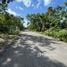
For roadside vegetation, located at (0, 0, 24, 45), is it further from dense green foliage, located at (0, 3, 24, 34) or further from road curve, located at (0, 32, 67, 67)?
road curve, located at (0, 32, 67, 67)

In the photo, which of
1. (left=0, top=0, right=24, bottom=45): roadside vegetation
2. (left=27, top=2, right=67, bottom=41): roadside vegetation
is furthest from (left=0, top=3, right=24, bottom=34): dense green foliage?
(left=27, top=2, right=67, bottom=41): roadside vegetation

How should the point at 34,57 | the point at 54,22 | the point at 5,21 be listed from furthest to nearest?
the point at 54,22 < the point at 5,21 < the point at 34,57

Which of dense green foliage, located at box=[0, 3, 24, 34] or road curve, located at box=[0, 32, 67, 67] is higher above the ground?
dense green foliage, located at box=[0, 3, 24, 34]

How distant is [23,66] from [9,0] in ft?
57.1

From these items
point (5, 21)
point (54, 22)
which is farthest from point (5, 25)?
point (54, 22)

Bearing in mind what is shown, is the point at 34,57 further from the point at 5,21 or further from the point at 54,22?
the point at 54,22

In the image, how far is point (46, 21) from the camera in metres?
71.4

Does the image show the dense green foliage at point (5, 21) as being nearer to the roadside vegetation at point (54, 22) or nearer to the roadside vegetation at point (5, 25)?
the roadside vegetation at point (5, 25)

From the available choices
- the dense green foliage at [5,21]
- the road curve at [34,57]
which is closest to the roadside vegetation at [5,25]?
the dense green foliage at [5,21]

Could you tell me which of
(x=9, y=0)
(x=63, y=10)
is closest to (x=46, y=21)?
(x=63, y=10)

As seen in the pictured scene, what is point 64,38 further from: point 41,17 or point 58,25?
point 41,17

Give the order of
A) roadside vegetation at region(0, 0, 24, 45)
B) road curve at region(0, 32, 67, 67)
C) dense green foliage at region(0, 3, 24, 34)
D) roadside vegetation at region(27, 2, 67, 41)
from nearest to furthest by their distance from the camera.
A: road curve at region(0, 32, 67, 67) → roadside vegetation at region(0, 0, 24, 45) → dense green foliage at region(0, 3, 24, 34) → roadside vegetation at region(27, 2, 67, 41)

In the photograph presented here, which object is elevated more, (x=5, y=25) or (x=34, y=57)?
(x=5, y=25)

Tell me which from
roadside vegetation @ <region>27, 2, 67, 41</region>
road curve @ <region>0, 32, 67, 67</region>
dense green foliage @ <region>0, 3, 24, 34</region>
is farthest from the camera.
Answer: roadside vegetation @ <region>27, 2, 67, 41</region>
